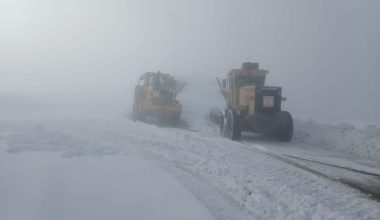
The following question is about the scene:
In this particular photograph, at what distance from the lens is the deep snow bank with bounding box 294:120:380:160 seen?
14276 millimetres

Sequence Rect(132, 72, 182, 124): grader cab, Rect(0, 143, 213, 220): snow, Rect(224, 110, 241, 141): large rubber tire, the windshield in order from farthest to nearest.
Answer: the windshield < Rect(132, 72, 182, 124): grader cab < Rect(224, 110, 241, 141): large rubber tire < Rect(0, 143, 213, 220): snow

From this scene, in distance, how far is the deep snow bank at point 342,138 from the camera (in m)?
14.3

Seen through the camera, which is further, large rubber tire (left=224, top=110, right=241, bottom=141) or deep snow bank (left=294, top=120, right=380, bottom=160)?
large rubber tire (left=224, top=110, right=241, bottom=141)

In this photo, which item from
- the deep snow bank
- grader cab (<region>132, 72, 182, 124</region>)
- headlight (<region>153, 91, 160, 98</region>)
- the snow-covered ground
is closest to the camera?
the snow-covered ground

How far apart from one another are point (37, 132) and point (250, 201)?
29.8ft

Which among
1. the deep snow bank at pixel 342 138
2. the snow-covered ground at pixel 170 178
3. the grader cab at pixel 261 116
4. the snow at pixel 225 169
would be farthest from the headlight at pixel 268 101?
the snow at pixel 225 169

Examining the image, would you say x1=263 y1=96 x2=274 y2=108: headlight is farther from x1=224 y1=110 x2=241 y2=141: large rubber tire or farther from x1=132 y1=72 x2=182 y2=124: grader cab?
x1=132 y1=72 x2=182 y2=124: grader cab

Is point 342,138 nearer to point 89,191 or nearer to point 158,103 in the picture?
point 158,103

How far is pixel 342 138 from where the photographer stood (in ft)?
52.0

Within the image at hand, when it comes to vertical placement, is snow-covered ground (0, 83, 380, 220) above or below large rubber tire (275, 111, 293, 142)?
below

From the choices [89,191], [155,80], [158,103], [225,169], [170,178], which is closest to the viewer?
Result: [89,191]

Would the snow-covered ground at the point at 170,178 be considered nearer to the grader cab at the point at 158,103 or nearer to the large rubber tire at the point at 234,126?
the large rubber tire at the point at 234,126

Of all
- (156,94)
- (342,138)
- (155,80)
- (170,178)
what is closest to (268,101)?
(342,138)

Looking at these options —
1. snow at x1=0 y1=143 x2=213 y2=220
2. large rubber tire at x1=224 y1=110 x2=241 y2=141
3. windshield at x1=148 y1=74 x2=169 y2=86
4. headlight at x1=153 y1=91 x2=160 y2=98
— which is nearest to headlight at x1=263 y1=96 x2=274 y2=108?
large rubber tire at x1=224 y1=110 x2=241 y2=141
